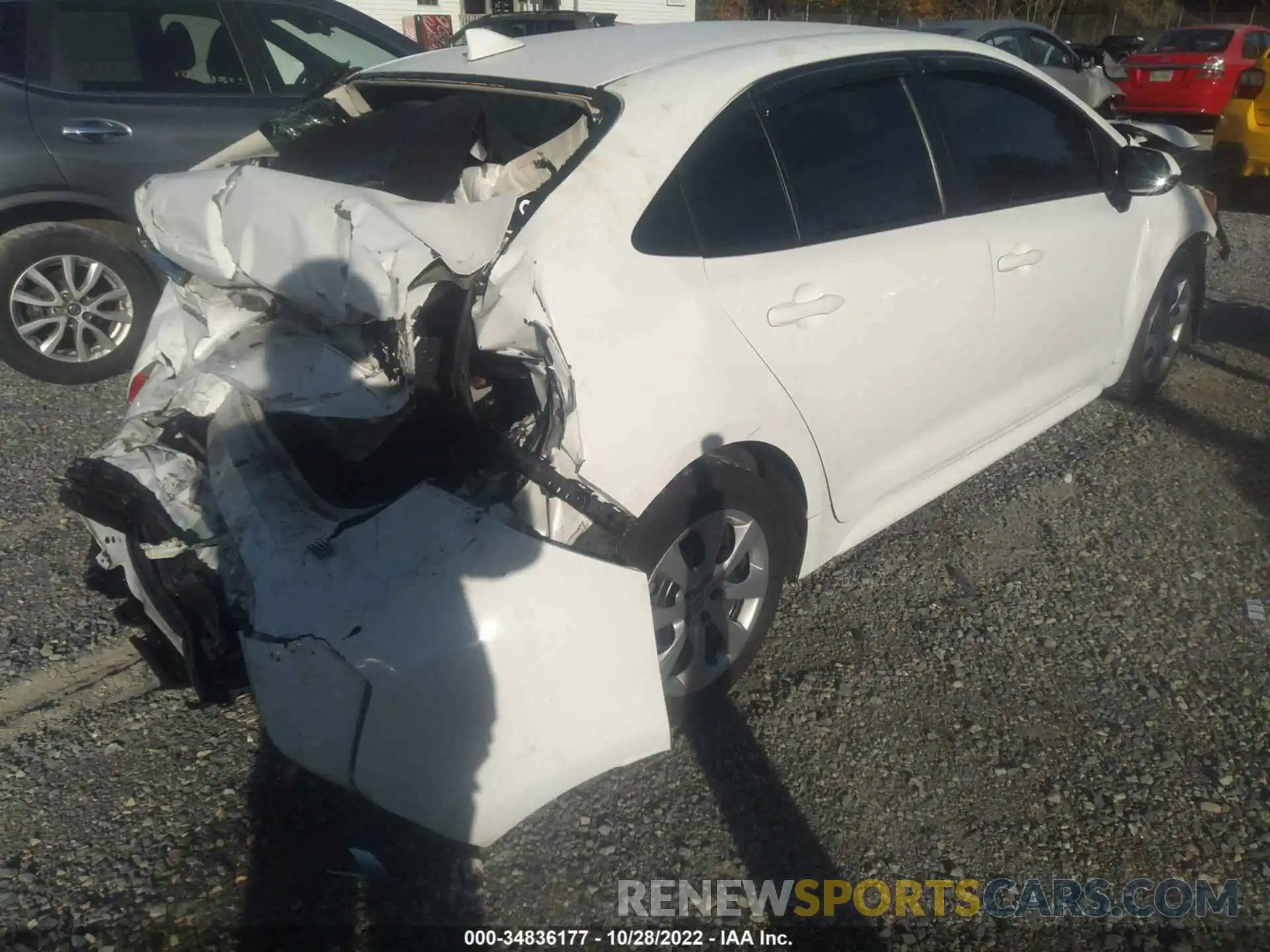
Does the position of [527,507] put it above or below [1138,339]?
above

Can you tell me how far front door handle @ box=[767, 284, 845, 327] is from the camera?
98.3 inches

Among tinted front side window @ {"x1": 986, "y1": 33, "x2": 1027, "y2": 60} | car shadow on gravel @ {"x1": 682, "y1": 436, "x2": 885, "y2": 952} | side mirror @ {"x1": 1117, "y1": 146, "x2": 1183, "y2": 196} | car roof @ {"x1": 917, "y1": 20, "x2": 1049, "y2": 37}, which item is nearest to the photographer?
car shadow on gravel @ {"x1": 682, "y1": 436, "x2": 885, "y2": 952}

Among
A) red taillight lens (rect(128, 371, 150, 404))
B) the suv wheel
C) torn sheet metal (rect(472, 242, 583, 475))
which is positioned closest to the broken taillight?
the suv wheel

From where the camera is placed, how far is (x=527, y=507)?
2.12m

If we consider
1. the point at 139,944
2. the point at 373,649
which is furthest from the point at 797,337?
the point at 139,944

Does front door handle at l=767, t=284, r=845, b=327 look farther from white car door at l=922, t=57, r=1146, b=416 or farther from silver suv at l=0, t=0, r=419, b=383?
silver suv at l=0, t=0, r=419, b=383

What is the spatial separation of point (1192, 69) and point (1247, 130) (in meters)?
5.25

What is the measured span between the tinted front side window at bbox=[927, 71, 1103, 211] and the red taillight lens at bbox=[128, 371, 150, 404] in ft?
8.38

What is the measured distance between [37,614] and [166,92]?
296cm

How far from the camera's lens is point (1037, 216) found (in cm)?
338

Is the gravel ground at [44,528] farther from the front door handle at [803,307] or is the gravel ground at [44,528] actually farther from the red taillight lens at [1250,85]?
the red taillight lens at [1250,85]

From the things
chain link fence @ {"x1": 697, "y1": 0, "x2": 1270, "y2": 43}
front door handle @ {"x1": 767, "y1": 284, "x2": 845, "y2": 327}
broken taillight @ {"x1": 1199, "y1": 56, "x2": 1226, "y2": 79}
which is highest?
front door handle @ {"x1": 767, "y1": 284, "x2": 845, "y2": 327}

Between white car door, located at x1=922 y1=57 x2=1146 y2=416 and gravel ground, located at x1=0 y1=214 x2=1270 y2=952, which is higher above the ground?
white car door, located at x1=922 y1=57 x2=1146 y2=416

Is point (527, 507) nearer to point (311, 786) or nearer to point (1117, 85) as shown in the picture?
point (311, 786)
